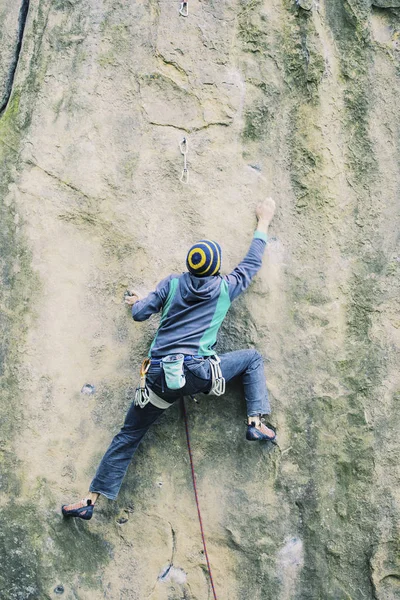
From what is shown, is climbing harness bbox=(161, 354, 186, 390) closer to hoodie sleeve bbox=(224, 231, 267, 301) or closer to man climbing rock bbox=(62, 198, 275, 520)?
man climbing rock bbox=(62, 198, 275, 520)

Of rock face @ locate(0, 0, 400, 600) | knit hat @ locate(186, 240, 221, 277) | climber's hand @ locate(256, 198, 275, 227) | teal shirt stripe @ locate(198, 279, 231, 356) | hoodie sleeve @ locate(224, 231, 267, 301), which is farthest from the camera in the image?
climber's hand @ locate(256, 198, 275, 227)

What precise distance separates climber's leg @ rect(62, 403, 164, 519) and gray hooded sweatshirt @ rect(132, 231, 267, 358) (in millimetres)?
518

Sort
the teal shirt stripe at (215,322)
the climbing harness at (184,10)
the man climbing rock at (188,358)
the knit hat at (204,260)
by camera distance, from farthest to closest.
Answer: the climbing harness at (184,10)
the teal shirt stripe at (215,322)
the man climbing rock at (188,358)
the knit hat at (204,260)

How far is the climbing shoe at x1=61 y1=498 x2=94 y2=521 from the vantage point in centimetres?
573

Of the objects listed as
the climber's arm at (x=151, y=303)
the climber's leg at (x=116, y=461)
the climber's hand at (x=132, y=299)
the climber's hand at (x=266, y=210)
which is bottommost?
the climber's leg at (x=116, y=461)

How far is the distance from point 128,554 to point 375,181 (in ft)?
11.4

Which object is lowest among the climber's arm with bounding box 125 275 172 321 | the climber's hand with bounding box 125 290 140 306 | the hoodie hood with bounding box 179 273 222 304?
the climber's hand with bounding box 125 290 140 306

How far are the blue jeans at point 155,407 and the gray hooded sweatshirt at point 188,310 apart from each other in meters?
0.15

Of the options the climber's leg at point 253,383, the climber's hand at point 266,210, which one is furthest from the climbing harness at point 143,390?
the climber's hand at point 266,210

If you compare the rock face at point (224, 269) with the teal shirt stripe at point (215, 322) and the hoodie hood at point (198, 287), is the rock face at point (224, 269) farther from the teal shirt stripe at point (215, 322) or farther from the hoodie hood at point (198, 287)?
the hoodie hood at point (198, 287)

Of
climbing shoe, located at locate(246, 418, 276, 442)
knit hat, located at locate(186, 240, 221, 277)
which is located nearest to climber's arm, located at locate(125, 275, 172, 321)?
knit hat, located at locate(186, 240, 221, 277)

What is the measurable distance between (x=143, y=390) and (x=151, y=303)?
621mm

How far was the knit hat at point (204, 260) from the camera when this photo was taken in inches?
206

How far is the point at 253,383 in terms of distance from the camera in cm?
565
